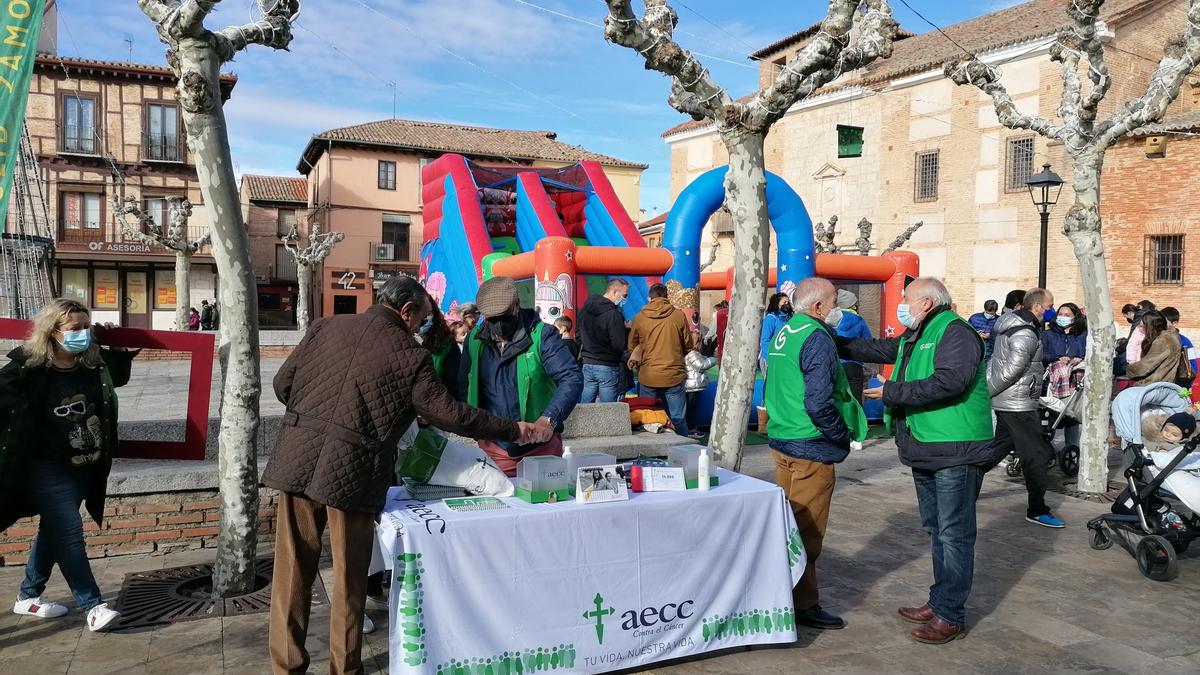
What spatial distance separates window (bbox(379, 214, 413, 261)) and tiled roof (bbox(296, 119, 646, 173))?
10.6ft

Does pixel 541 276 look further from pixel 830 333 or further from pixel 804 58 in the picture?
pixel 830 333

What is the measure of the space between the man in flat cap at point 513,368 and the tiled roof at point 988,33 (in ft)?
78.3

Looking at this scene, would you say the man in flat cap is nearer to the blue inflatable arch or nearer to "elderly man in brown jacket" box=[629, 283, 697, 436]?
"elderly man in brown jacket" box=[629, 283, 697, 436]

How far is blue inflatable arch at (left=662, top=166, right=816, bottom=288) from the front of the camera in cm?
1116

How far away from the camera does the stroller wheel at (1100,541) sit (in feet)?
20.1

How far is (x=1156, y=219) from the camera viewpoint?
70.4 ft

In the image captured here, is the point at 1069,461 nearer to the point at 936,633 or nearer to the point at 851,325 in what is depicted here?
the point at 851,325

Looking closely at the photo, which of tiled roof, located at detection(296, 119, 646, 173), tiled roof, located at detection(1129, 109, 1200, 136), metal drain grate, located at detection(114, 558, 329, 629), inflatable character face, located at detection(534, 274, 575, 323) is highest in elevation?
tiled roof, located at detection(296, 119, 646, 173)

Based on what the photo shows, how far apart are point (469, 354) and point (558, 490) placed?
1.02 metres

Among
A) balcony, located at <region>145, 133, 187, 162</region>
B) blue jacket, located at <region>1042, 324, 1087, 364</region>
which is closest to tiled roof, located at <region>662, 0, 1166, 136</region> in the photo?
blue jacket, located at <region>1042, 324, 1087, 364</region>

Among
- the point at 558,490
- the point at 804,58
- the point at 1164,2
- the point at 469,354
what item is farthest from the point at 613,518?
the point at 1164,2

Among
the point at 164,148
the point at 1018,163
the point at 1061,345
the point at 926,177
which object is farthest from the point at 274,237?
the point at 1061,345

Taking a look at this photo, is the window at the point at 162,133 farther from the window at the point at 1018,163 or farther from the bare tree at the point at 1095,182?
the bare tree at the point at 1095,182

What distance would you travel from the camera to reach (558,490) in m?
3.97
